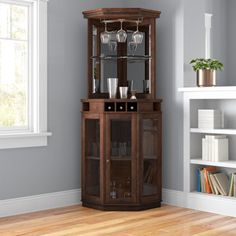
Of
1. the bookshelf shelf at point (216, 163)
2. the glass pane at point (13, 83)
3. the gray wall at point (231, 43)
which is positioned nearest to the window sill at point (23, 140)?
the glass pane at point (13, 83)

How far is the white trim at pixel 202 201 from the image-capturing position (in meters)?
4.95

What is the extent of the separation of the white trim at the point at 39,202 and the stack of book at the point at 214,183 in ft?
4.23

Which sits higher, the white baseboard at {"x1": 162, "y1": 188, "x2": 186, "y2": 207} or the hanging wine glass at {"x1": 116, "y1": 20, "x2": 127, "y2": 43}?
the hanging wine glass at {"x1": 116, "y1": 20, "x2": 127, "y2": 43}

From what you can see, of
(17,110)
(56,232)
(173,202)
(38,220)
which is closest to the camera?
(56,232)

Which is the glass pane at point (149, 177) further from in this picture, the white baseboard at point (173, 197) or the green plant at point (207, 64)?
the green plant at point (207, 64)

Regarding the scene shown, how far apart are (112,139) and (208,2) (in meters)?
1.83

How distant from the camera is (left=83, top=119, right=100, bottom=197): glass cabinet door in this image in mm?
5172

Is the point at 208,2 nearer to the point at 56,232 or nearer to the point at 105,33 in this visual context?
the point at 105,33

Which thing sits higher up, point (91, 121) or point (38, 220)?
point (91, 121)

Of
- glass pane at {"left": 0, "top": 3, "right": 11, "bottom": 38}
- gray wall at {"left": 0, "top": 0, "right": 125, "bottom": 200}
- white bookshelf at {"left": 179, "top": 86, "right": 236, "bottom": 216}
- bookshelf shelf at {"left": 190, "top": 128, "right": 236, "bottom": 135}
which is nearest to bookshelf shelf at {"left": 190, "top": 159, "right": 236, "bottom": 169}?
white bookshelf at {"left": 179, "top": 86, "right": 236, "bottom": 216}

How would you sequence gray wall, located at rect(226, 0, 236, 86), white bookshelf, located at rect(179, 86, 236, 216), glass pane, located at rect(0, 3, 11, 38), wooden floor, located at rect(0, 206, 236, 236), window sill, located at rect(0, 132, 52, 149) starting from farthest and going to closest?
1. gray wall, located at rect(226, 0, 236, 86)
2. white bookshelf, located at rect(179, 86, 236, 216)
3. glass pane, located at rect(0, 3, 11, 38)
4. window sill, located at rect(0, 132, 52, 149)
5. wooden floor, located at rect(0, 206, 236, 236)

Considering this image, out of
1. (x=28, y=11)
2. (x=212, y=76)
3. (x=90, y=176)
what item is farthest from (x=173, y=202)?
(x=28, y=11)

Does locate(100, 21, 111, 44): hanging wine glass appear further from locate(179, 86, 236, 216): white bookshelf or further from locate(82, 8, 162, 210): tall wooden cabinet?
locate(179, 86, 236, 216): white bookshelf

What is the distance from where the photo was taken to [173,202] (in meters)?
5.43
